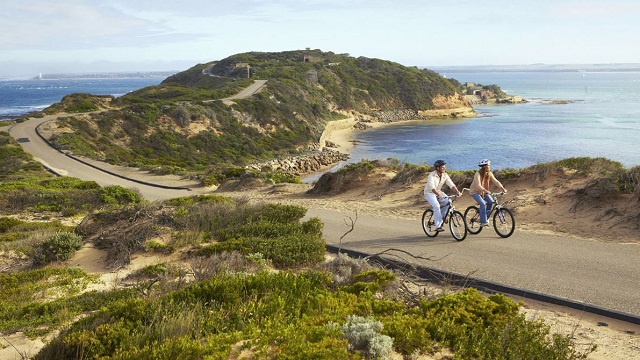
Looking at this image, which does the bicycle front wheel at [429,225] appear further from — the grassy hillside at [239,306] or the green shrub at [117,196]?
the green shrub at [117,196]

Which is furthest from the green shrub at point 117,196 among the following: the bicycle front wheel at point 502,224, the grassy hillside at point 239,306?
the bicycle front wheel at point 502,224

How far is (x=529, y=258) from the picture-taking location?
9.52m

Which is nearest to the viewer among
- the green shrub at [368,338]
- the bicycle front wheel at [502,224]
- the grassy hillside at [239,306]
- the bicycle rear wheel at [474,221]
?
the green shrub at [368,338]

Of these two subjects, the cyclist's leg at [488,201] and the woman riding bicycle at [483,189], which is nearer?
the woman riding bicycle at [483,189]

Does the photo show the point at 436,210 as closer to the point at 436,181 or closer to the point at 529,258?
the point at 436,181

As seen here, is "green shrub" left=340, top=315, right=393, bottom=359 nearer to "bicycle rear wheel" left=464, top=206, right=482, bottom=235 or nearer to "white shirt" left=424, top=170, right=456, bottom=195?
"white shirt" left=424, top=170, right=456, bottom=195

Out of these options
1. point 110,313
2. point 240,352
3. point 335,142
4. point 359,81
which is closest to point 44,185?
point 110,313

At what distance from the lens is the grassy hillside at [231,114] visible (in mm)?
49812

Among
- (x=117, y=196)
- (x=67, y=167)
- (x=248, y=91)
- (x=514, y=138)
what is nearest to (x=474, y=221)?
(x=117, y=196)

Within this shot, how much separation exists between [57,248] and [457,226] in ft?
30.3

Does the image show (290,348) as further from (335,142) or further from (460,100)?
(460,100)

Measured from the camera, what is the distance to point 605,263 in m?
9.05

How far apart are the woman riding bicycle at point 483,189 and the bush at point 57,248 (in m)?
9.24

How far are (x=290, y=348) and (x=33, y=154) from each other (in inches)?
1595
